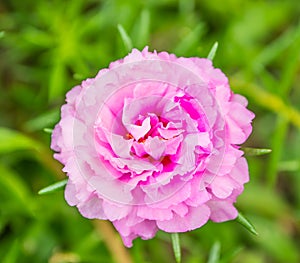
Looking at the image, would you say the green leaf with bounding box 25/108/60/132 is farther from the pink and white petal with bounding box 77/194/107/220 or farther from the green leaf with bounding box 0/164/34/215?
the pink and white petal with bounding box 77/194/107/220

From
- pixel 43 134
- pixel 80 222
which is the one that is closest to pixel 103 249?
pixel 80 222

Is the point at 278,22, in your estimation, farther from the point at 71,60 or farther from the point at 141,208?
the point at 141,208

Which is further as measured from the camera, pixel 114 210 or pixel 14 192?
pixel 14 192

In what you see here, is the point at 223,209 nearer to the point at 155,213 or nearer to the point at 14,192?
the point at 155,213

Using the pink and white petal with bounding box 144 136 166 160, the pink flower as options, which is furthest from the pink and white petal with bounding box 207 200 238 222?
the pink and white petal with bounding box 144 136 166 160

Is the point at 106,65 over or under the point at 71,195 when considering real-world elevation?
under

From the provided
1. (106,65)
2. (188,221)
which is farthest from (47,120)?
(188,221)
